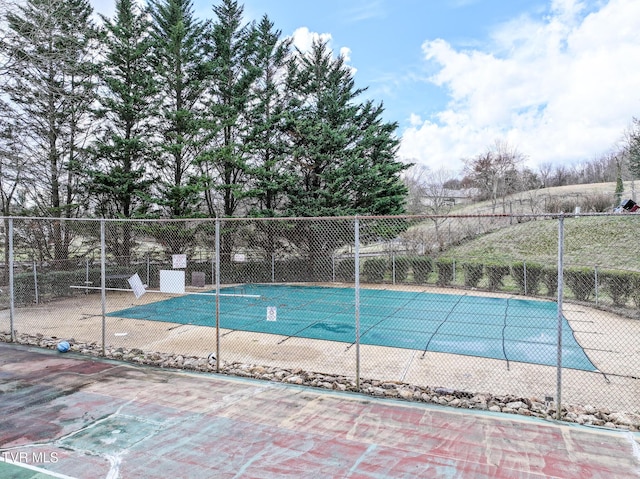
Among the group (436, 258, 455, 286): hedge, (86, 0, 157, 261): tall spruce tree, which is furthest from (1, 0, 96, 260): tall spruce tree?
(436, 258, 455, 286): hedge

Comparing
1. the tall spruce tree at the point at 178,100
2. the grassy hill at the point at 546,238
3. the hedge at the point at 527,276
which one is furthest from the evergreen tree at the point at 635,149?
the tall spruce tree at the point at 178,100

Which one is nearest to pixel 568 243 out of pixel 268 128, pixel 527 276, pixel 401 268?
pixel 527 276

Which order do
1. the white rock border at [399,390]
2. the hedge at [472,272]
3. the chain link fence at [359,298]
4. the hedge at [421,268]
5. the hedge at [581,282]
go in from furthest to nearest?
the hedge at [421,268] < the hedge at [472,272] < the hedge at [581,282] < the chain link fence at [359,298] < the white rock border at [399,390]

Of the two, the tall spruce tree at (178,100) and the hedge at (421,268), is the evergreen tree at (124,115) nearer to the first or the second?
the tall spruce tree at (178,100)

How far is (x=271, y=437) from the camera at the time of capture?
364cm

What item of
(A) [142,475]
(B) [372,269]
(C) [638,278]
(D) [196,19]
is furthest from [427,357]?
(D) [196,19]

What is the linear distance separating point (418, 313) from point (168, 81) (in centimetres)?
1460

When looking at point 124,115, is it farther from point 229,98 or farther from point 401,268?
point 401,268

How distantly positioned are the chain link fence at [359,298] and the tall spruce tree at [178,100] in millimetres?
1352

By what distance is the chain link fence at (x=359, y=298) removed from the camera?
20.8 ft

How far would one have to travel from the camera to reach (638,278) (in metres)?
11.5

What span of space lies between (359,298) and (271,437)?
405 centimetres

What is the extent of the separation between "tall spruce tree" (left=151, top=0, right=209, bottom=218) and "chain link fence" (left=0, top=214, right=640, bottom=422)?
135 cm

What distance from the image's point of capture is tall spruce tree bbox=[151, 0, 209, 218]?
652 inches
